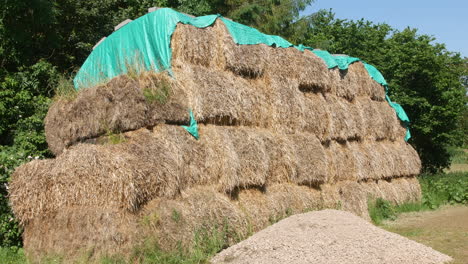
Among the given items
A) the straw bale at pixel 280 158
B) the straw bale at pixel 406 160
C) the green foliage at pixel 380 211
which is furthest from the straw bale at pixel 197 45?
the straw bale at pixel 406 160

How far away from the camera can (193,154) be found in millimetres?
8844

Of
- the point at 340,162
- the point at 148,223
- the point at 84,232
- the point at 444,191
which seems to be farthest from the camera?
the point at 444,191

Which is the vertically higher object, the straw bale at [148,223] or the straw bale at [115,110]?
the straw bale at [115,110]

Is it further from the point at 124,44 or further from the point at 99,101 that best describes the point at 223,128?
the point at 124,44

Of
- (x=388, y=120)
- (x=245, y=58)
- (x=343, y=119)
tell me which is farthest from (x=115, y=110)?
(x=388, y=120)

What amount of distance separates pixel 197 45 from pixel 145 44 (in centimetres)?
126

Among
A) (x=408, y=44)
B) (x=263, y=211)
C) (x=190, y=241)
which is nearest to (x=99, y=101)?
(x=190, y=241)

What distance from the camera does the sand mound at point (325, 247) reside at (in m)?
7.51

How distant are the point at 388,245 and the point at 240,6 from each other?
72.2ft

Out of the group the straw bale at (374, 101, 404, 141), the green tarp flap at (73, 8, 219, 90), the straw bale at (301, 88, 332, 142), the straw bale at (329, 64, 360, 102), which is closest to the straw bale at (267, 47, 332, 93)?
the straw bale at (301, 88, 332, 142)

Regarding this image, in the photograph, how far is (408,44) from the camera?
27.9m

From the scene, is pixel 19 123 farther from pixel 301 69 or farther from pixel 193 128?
pixel 301 69

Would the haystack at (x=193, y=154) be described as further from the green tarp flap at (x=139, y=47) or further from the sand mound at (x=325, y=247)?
the sand mound at (x=325, y=247)

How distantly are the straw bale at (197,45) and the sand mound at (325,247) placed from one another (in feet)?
12.6
